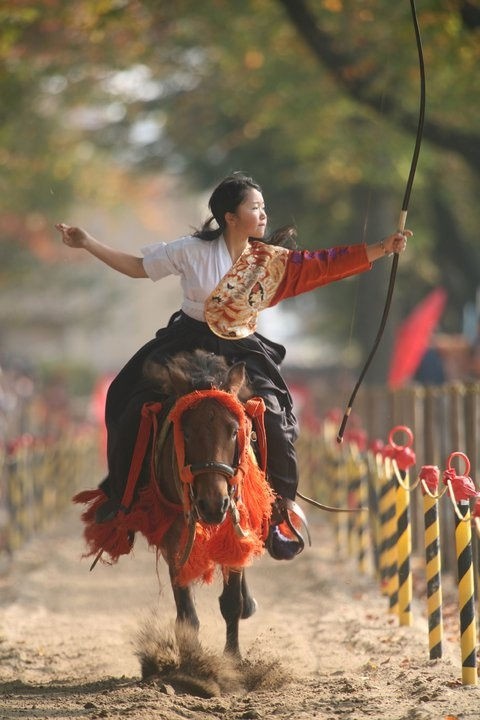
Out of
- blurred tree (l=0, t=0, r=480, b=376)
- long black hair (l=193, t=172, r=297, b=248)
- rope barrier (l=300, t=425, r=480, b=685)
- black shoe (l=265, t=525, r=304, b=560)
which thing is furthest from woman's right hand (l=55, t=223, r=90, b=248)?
blurred tree (l=0, t=0, r=480, b=376)

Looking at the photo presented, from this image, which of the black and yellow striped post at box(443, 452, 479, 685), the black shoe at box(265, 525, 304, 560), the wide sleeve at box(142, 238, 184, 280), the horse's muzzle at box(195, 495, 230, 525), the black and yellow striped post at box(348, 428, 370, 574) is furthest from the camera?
the black and yellow striped post at box(348, 428, 370, 574)

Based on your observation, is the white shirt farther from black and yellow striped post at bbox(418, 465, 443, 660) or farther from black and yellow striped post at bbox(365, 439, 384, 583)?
black and yellow striped post at bbox(365, 439, 384, 583)

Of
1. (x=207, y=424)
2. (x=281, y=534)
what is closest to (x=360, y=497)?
(x=281, y=534)

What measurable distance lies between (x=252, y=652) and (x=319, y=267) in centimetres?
→ 257

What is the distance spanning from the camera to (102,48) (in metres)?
26.2

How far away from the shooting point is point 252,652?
849 centimetres

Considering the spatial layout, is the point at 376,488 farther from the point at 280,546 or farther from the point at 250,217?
the point at 250,217

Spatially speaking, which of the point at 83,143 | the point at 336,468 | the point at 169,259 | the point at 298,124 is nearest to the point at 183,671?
the point at 169,259

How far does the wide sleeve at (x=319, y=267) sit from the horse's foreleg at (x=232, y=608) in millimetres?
1749

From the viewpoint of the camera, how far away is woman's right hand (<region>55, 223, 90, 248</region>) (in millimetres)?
8016

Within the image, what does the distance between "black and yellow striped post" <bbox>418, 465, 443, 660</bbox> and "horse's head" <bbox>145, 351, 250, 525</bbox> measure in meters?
1.39

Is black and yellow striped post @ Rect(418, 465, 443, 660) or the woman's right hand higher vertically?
the woman's right hand

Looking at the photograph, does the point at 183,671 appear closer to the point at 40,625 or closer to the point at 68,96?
the point at 40,625

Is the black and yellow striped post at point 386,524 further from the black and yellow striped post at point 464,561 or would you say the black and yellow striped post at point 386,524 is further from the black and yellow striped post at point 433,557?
the black and yellow striped post at point 464,561
